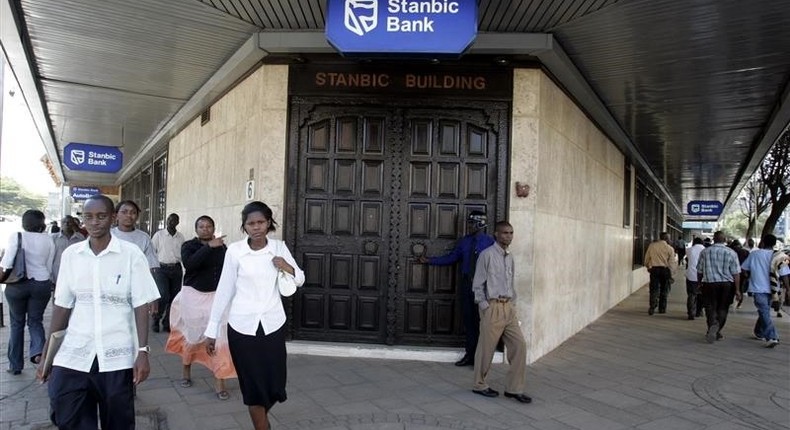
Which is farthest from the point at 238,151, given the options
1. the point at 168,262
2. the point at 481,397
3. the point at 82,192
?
the point at 82,192

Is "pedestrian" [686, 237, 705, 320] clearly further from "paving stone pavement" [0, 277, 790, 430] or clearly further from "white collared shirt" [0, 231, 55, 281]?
"white collared shirt" [0, 231, 55, 281]

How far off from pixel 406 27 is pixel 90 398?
3645 mm

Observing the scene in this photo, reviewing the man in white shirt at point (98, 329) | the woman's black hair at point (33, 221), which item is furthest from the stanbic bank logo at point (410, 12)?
the woman's black hair at point (33, 221)

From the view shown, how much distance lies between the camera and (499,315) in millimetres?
5523

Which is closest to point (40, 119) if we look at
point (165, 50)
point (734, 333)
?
point (165, 50)

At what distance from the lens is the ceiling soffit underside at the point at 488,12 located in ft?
19.0

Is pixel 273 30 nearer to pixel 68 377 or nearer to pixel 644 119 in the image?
pixel 68 377

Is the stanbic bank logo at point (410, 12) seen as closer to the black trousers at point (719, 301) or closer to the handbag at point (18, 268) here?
the handbag at point (18, 268)

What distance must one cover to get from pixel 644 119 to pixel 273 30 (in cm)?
682

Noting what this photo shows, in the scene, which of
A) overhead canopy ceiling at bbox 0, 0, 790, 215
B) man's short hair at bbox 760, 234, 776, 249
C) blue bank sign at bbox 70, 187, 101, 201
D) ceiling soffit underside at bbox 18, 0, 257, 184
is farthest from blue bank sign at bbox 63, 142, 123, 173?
blue bank sign at bbox 70, 187, 101, 201

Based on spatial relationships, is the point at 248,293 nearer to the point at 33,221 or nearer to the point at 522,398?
the point at 522,398

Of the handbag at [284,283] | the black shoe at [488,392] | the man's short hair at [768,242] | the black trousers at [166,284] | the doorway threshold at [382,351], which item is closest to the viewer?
the handbag at [284,283]

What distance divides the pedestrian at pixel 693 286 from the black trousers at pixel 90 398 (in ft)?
37.8

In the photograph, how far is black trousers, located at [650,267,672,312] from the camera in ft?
41.0
